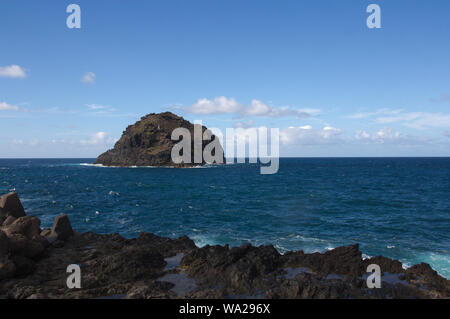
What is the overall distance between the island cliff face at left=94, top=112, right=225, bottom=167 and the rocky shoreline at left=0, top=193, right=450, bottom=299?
122443mm

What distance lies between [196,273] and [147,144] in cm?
14240

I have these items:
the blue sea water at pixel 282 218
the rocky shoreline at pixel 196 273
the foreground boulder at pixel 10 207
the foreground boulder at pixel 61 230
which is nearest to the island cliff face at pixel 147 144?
the blue sea water at pixel 282 218

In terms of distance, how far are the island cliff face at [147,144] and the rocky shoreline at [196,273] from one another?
122443mm

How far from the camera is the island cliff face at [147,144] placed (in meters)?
144

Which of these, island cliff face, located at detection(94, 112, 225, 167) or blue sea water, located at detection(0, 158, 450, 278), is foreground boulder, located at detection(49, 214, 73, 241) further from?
island cliff face, located at detection(94, 112, 225, 167)

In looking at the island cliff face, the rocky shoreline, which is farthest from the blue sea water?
the island cliff face

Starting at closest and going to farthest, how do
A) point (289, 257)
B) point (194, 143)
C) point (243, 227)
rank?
1. point (289, 257)
2. point (243, 227)
3. point (194, 143)

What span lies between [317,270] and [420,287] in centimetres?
475

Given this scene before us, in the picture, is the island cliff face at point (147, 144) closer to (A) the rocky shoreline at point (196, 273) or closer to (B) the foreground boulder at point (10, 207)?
(B) the foreground boulder at point (10, 207)

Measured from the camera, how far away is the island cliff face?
5659 inches

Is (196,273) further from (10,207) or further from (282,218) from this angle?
(282,218)

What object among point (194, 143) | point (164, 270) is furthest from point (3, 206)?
point (194, 143)
